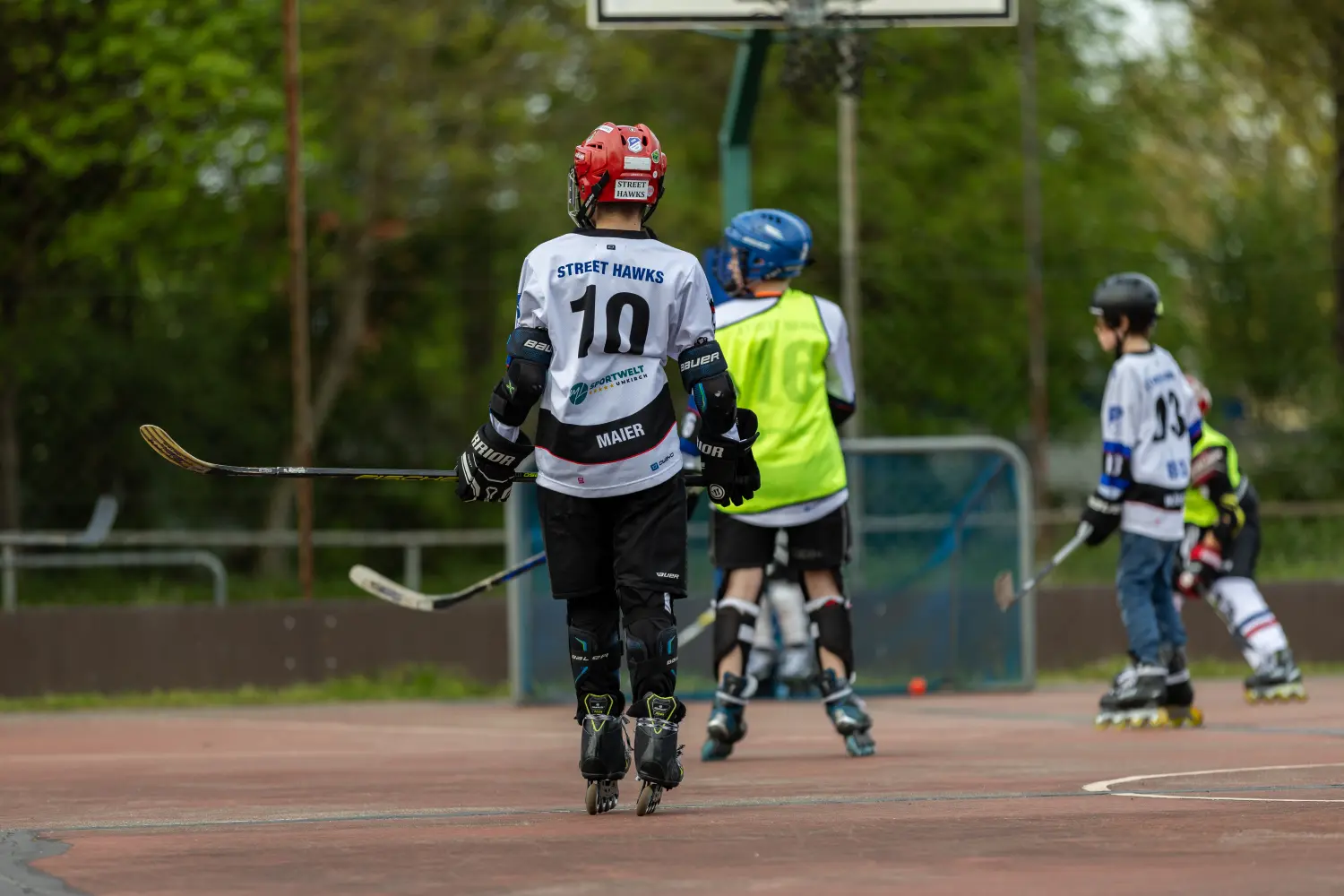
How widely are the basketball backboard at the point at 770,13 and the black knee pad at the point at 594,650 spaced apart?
664cm

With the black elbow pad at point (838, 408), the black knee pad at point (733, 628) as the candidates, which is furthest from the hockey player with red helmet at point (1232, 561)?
the black knee pad at point (733, 628)

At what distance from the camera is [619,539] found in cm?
632

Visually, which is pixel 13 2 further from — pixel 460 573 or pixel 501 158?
pixel 501 158

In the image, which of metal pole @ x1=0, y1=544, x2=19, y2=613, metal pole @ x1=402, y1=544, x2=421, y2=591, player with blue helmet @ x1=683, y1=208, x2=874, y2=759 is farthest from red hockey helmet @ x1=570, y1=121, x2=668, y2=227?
metal pole @ x1=402, y1=544, x2=421, y2=591

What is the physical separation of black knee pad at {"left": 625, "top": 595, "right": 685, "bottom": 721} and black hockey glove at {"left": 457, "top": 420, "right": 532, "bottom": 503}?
0.48 meters

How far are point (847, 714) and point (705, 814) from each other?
2.22 m

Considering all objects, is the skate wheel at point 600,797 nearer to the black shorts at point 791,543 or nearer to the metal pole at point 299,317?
the black shorts at point 791,543

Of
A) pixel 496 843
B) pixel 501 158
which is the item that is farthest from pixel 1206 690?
pixel 501 158

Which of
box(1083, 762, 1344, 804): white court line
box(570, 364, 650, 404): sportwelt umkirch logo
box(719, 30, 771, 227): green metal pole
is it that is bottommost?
box(1083, 762, 1344, 804): white court line

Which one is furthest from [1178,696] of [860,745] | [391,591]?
[391,591]

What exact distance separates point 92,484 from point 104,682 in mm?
2531

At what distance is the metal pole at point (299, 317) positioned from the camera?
1477cm

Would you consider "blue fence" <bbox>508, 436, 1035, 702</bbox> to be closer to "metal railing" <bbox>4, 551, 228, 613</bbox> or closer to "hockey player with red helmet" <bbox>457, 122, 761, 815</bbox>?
"metal railing" <bbox>4, 551, 228, 613</bbox>

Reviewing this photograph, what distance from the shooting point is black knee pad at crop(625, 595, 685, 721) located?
6.25m
